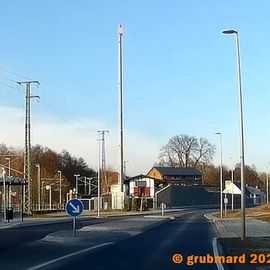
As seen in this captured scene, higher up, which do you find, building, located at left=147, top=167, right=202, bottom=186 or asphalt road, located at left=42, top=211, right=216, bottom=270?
building, located at left=147, top=167, right=202, bottom=186

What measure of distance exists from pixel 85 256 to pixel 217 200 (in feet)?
385

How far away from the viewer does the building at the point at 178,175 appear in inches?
5285

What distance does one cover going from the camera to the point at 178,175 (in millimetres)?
136250

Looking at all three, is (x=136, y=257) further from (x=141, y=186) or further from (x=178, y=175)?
(x=178, y=175)

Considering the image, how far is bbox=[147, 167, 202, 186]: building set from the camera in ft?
440

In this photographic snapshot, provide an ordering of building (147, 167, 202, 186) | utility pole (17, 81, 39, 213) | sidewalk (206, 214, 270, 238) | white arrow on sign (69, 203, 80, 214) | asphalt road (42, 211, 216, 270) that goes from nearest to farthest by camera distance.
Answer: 1. asphalt road (42, 211, 216, 270)
2. white arrow on sign (69, 203, 80, 214)
3. sidewalk (206, 214, 270, 238)
4. utility pole (17, 81, 39, 213)
5. building (147, 167, 202, 186)

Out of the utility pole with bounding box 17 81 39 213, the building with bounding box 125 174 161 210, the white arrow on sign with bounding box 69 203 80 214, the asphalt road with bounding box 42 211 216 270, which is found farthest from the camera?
the building with bounding box 125 174 161 210

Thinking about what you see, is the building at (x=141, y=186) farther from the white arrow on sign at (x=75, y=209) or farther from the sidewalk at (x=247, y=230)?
the white arrow on sign at (x=75, y=209)

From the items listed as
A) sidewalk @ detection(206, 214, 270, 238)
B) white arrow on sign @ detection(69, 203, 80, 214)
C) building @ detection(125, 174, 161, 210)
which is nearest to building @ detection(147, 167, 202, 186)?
building @ detection(125, 174, 161, 210)

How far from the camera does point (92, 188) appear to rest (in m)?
144

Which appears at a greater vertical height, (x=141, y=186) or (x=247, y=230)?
(x=141, y=186)

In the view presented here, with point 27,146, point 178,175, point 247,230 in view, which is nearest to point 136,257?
point 247,230

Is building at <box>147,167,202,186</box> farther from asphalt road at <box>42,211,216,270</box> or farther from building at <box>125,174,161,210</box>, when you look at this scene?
asphalt road at <box>42,211,216,270</box>

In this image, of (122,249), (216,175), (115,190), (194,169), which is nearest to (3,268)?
(122,249)
